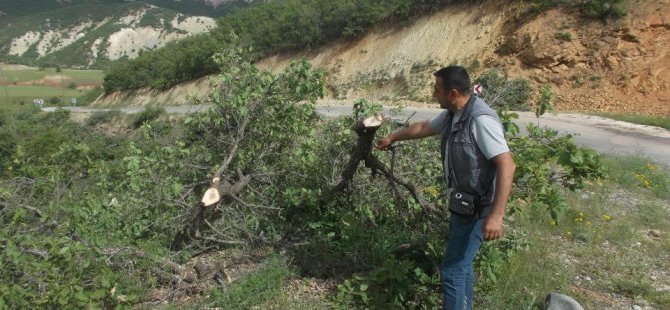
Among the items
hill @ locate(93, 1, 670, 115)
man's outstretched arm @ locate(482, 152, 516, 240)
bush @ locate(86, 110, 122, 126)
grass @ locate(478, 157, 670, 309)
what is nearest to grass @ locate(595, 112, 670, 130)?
hill @ locate(93, 1, 670, 115)

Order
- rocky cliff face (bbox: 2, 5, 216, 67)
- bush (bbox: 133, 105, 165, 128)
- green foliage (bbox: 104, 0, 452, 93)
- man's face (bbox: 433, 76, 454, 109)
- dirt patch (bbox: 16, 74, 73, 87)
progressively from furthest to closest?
1. rocky cliff face (bbox: 2, 5, 216, 67)
2. dirt patch (bbox: 16, 74, 73, 87)
3. green foliage (bbox: 104, 0, 452, 93)
4. bush (bbox: 133, 105, 165, 128)
5. man's face (bbox: 433, 76, 454, 109)

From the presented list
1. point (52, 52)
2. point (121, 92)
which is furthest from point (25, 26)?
point (121, 92)

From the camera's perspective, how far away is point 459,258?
108 inches

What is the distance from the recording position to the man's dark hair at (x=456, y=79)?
2611 mm

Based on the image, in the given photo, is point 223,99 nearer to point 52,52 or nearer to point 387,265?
point 387,265

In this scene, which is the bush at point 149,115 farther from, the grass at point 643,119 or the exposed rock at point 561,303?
the exposed rock at point 561,303

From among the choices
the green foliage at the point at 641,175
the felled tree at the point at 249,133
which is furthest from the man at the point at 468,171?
the green foliage at the point at 641,175

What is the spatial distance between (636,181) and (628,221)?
2.04m

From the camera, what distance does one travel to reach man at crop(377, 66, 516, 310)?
2465 millimetres

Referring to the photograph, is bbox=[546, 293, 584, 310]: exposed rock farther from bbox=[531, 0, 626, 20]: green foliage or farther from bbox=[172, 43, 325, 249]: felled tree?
bbox=[531, 0, 626, 20]: green foliage

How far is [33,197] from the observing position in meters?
4.37

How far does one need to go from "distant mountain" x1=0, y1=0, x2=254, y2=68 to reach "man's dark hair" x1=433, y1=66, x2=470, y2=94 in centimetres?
11126

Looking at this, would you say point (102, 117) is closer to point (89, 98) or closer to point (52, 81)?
point (89, 98)

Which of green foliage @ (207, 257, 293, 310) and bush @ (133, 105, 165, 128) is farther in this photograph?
bush @ (133, 105, 165, 128)
